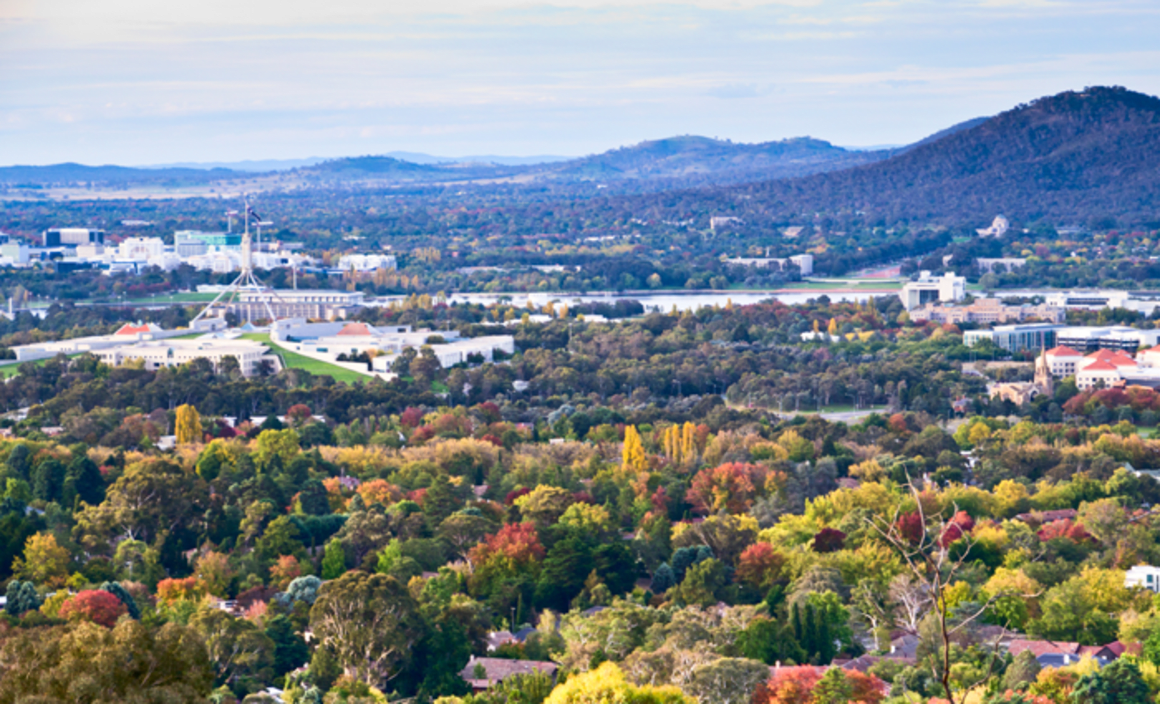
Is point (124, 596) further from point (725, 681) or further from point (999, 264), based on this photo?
point (999, 264)

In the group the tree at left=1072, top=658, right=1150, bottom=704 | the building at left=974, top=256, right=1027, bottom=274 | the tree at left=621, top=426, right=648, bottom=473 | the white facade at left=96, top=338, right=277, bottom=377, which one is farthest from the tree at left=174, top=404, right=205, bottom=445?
the building at left=974, top=256, right=1027, bottom=274

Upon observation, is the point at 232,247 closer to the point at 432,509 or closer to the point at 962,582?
the point at 432,509

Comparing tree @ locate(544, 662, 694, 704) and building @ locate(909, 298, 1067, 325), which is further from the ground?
tree @ locate(544, 662, 694, 704)

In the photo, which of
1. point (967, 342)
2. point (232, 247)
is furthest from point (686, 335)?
point (232, 247)

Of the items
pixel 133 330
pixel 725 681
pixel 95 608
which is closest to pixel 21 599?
pixel 95 608

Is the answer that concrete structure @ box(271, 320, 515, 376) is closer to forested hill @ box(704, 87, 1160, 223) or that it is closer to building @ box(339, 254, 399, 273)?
building @ box(339, 254, 399, 273)

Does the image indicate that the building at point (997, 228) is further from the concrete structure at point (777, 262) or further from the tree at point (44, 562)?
the tree at point (44, 562)
